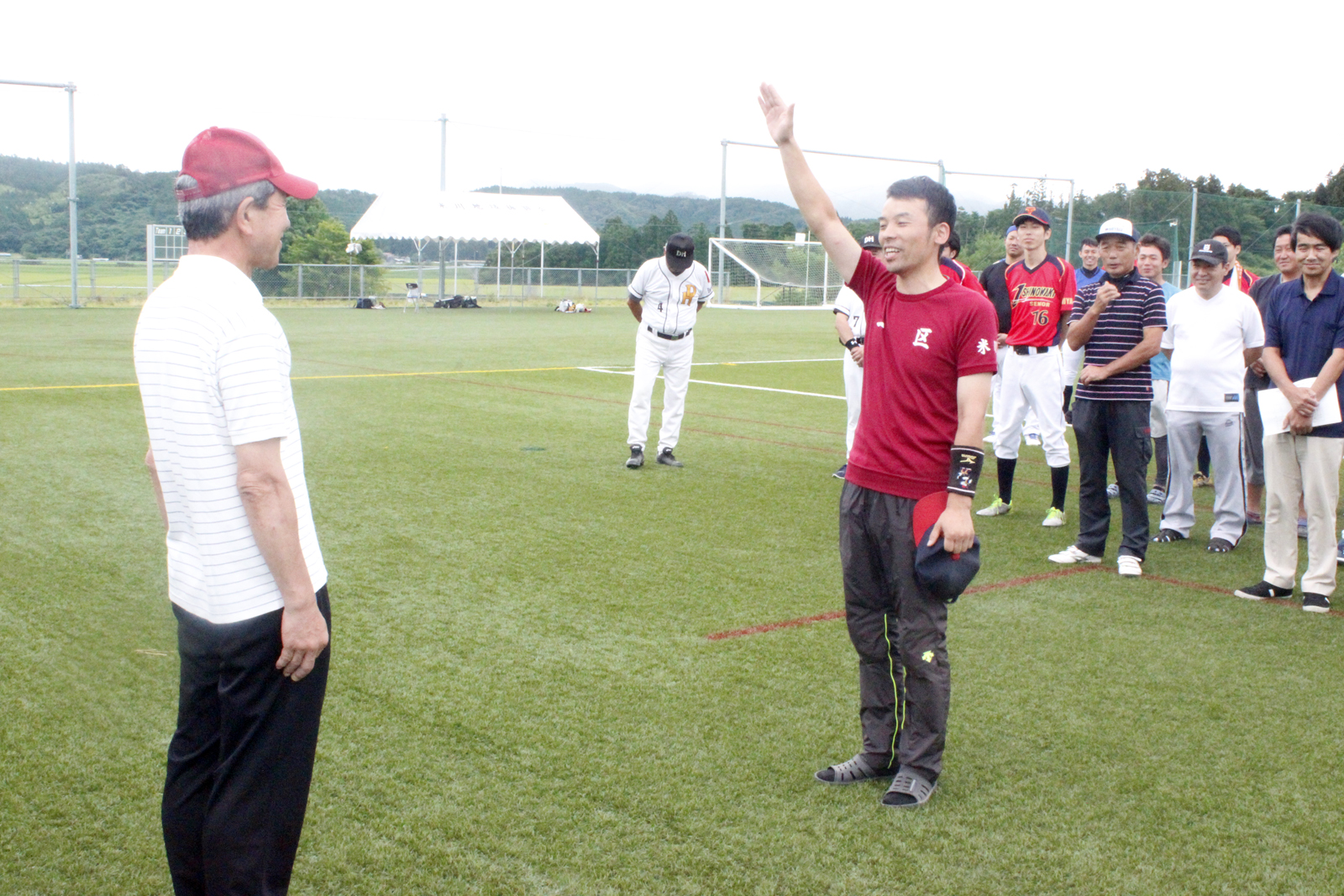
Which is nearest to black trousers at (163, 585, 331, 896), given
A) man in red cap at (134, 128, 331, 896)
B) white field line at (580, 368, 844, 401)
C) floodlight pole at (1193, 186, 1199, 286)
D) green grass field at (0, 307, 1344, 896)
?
man in red cap at (134, 128, 331, 896)

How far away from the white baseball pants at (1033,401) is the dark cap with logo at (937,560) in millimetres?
4583

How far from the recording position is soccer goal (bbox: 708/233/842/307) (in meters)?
43.3

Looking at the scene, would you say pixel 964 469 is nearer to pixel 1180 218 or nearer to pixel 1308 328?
pixel 1308 328

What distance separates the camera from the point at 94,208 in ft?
121

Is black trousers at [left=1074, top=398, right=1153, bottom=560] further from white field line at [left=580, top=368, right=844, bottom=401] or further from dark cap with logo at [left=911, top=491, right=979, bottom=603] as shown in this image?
white field line at [left=580, top=368, right=844, bottom=401]

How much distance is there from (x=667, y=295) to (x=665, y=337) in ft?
1.20

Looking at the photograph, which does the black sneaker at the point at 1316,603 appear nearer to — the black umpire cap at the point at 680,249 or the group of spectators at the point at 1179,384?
the group of spectators at the point at 1179,384

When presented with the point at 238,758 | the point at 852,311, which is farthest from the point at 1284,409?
the point at 238,758

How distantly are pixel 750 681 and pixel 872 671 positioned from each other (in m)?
0.86

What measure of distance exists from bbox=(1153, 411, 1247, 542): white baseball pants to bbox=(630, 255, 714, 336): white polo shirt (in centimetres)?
406

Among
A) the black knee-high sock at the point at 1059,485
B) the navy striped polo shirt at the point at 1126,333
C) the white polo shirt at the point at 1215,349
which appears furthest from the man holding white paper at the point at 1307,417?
the black knee-high sock at the point at 1059,485

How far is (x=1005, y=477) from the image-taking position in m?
8.25

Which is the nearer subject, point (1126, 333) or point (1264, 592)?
point (1264, 592)

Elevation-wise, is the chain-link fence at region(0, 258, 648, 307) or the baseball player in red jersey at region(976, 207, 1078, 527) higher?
the chain-link fence at region(0, 258, 648, 307)
